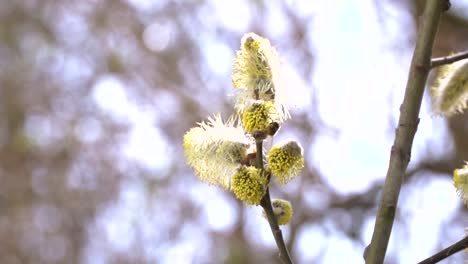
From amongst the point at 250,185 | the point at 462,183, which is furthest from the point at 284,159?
the point at 462,183

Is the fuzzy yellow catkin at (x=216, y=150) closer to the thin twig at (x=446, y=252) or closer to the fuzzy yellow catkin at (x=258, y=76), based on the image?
the fuzzy yellow catkin at (x=258, y=76)

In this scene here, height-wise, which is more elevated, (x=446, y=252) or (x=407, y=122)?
(x=407, y=122)

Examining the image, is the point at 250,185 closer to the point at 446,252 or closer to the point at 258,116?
the point at 258,116

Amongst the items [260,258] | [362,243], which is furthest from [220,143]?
[260,258]

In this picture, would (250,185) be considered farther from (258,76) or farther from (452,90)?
(452,90)

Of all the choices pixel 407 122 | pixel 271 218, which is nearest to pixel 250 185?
pixel 271 218

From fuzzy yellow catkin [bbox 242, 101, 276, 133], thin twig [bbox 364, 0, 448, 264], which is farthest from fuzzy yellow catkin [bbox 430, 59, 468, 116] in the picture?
fuzzy yellow catkin [bbox 242, 101, 276, 133]

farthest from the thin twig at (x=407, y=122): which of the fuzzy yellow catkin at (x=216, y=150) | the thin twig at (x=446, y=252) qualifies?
the fuzzy yellow catkin at (x=216, y=150)

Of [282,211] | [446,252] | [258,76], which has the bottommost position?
[446,252]
